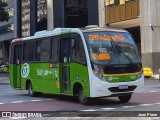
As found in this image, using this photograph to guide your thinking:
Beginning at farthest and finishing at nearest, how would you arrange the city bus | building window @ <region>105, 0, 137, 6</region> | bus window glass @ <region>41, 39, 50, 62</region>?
building window @ <region>105, 0, 137, 6</region> → bus window glass @ <region>41, 39, 50, 62</region> → the city bus

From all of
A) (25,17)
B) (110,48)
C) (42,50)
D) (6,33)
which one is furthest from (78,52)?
(6,33)

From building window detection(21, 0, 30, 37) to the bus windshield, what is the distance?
184 ft

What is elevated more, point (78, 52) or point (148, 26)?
point (148, 26)

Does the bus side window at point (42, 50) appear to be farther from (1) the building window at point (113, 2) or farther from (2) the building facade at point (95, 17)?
(1) the building window at point (113, 2)

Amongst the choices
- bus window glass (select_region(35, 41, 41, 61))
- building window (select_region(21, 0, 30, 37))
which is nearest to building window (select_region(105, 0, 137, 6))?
building window (select_region(21, 0, 30, 37))

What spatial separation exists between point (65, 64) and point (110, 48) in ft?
7.73

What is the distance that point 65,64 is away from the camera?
17375 millimetres

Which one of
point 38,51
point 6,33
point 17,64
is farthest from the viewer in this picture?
point 6,33

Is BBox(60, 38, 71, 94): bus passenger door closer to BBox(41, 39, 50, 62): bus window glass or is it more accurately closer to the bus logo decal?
BBox(41, 39, 50, 62): bus window glass

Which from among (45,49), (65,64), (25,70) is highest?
(45,49)

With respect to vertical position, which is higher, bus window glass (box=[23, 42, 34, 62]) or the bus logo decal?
bus window glass (box=[23, 42, 34, 62])

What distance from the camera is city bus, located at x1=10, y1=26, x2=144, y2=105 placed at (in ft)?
50.7

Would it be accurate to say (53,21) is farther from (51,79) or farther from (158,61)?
(51,79)

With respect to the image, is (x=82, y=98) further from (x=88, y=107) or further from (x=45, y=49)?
(x=45, y=49)
